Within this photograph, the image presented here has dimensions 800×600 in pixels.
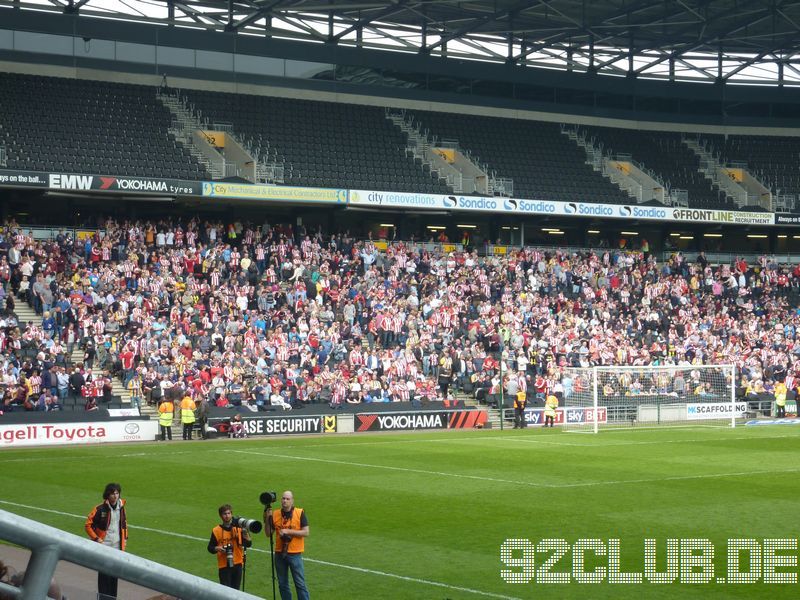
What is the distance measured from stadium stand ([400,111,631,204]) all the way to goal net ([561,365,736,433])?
13967 millimetres

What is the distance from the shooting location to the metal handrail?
99.4 inches

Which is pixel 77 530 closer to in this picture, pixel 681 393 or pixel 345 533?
pixel 345 533

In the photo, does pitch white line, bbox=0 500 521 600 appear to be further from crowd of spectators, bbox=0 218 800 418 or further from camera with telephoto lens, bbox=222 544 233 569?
crowd of spectators, bbox=0 218 800 418

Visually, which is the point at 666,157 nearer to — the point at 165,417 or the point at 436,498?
the point at 165,417

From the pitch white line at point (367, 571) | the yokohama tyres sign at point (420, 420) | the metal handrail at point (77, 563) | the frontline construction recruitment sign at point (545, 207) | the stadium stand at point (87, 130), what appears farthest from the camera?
the frontline construction recruitment sign at point (545, 207)

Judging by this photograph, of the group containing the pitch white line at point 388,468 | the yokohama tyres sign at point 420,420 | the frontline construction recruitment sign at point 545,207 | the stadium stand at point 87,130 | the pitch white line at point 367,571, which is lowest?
the yokohama tyres sign at point 420,420

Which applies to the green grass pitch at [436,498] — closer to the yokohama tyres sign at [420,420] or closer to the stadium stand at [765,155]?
the yokohama tyres sign at [420,420]

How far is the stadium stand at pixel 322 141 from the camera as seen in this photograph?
170 ft

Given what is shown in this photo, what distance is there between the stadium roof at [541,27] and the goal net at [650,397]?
17717mm

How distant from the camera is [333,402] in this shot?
4069 centimetres

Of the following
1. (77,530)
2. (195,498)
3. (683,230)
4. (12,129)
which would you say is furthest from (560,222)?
(77,530)

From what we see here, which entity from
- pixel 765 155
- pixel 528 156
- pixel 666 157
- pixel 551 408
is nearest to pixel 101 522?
pixel 551 408

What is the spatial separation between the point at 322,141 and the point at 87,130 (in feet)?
36.8

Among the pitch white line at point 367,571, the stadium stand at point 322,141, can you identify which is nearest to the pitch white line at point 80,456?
the pitch white line at point 367,571
